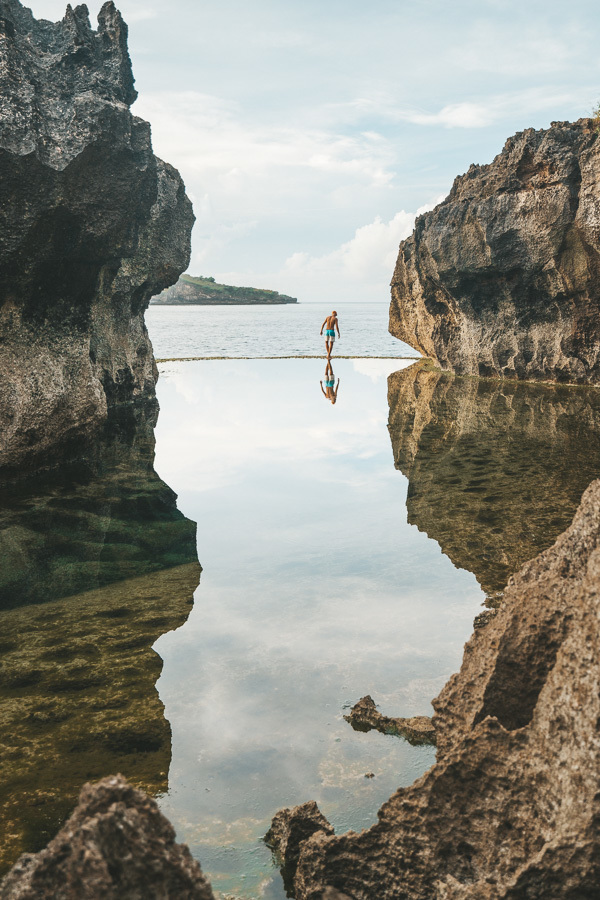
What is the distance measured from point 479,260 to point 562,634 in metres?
23.1

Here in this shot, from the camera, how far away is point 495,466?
12070 mm

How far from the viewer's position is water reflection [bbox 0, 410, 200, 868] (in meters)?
4.25

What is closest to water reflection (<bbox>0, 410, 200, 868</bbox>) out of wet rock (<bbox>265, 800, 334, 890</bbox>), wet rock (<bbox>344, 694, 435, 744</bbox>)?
wet rock (<bbox>265, 800, 334, 890</bbox>)

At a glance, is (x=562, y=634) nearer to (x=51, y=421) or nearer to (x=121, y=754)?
(x=121, y=754)

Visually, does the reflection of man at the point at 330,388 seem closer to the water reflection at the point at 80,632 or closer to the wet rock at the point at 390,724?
the water reflection at the point at 80,632

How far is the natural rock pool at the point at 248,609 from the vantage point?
4.17 m

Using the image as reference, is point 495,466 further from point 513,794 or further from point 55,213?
point 513,794

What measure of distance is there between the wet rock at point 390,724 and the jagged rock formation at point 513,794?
1.07 m

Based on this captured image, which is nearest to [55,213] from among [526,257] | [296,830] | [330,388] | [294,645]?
[294,645]

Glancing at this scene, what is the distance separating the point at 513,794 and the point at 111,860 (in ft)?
5.01

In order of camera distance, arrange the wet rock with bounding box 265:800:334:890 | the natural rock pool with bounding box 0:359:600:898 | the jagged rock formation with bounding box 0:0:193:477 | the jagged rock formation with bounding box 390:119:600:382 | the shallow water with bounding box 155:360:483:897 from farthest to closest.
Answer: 1. the jagged rock formation with bounding box 390:119:600:382
2. the jagged rock formation with bounding box 0:0:193:477
3. the natural rock pool with bounding box 0:359:600:898
4. the shallow water with bounding box 155:360:483:897
5. the wet rock with bounding box 265:800:334:890

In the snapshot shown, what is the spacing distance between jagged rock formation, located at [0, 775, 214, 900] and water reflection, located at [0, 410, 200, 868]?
1.63m

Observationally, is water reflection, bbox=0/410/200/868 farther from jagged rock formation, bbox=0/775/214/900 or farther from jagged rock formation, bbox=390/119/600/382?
jagged rock formation, bbox=390/119/600/382

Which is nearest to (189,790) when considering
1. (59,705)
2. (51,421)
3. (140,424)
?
(59,705)
